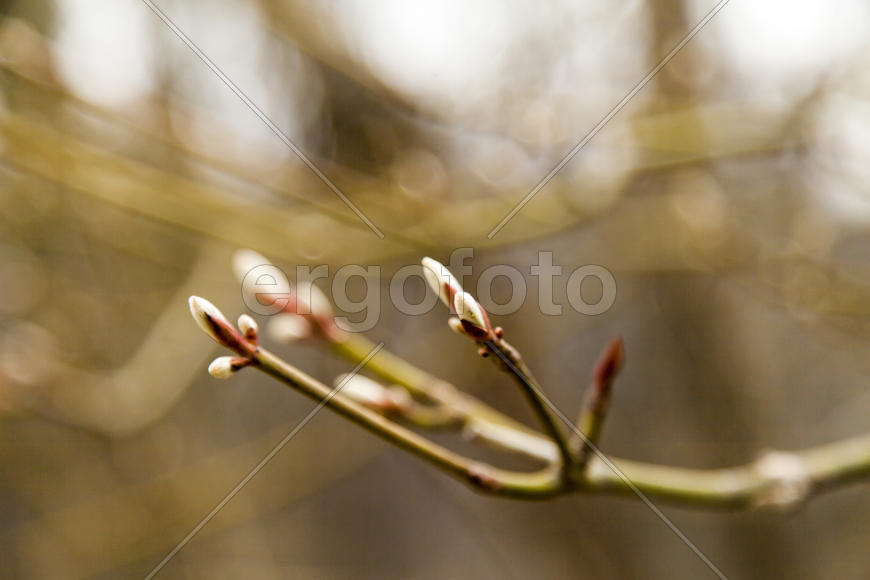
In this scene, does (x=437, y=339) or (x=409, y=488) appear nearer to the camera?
(x=437, y=339)

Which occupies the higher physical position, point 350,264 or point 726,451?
point 350,264

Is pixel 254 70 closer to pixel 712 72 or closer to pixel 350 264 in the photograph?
pixel 350 264

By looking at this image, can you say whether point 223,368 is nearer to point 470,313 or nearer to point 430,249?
point 470,313

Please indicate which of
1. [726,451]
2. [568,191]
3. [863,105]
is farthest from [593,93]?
[726,451]

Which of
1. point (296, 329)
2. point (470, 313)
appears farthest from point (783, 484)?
point (296, 329)

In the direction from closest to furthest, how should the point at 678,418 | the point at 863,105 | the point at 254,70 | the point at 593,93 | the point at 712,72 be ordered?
the point at 863,105 → the point at 593,93 → the point at 712,72 → the point at 254,70 → the point at 678,418

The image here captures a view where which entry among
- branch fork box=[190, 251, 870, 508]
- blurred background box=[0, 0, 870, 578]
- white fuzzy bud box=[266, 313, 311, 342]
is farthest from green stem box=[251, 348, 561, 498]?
blurred background box=[0, 0, 870, 578]

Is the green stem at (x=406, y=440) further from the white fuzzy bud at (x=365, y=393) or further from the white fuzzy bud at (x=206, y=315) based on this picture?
the white fuzzy bud at (x=365, y=393)

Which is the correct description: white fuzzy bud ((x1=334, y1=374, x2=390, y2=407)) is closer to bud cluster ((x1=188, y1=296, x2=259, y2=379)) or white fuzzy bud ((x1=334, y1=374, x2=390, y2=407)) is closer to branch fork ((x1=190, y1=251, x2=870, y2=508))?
branch fork ((x1=190, y1=251, x2=870, y2=508))
